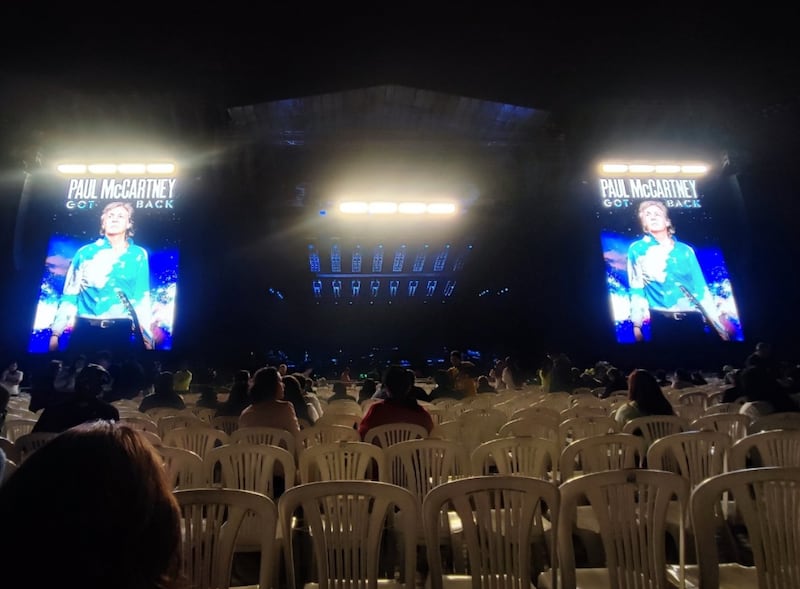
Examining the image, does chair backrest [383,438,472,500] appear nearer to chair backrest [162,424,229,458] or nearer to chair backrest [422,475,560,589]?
chair backrest [422,475,560,589]

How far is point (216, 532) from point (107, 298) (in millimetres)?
11098

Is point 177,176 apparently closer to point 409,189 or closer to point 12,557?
point 409,189

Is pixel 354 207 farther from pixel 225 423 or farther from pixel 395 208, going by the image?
pixel 225 423

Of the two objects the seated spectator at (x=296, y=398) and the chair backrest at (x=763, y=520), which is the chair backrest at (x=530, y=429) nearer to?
the chair backrest at (x=763, y=520)

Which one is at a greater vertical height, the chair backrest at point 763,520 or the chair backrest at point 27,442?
the chair backrest at point 27,442

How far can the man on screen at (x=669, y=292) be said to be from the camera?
1050 cm

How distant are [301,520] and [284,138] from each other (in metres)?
10.7

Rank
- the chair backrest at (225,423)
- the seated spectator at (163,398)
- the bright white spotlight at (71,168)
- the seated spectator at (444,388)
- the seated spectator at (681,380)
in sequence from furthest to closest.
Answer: the bright white spotlight at (71,168), the seated spectator at (681,380), the seated spectator at (444,388), the seated spectator at (163,398), the chair backrest at (225,423)

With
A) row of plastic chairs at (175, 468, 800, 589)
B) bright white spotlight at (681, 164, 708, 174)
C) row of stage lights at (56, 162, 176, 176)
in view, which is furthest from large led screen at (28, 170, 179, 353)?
bright white spotlight at (681, 164, 708, 174)

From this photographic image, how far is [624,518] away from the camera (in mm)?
1499

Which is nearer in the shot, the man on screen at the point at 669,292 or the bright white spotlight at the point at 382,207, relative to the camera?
the man on screen at the point at 669,292

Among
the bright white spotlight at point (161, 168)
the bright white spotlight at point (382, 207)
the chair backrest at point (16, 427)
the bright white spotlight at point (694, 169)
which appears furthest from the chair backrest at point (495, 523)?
the bright white spotlight at point (694, 169)

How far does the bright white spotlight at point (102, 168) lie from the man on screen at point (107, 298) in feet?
5.57

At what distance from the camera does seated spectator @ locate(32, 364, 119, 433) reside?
2867 millimetres
